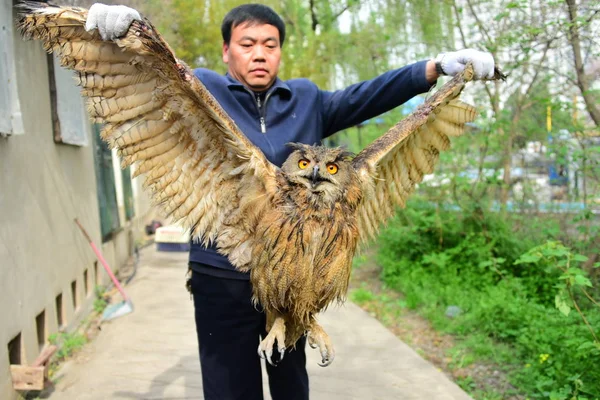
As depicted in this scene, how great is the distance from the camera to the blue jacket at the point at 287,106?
8.07ft

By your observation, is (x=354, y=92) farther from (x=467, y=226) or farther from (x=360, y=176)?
(x=467, y=226)

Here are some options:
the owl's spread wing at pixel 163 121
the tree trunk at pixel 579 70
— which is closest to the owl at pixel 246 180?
the owl's spread wing at pixel 163 121

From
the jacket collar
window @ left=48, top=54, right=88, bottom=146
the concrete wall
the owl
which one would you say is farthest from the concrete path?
the jacket collar

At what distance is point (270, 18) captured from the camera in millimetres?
2523

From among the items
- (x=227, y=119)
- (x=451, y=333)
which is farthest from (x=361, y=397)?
(x=227, y=119)

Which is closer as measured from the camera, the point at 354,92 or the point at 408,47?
the point at 354,92

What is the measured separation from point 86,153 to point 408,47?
478 cm

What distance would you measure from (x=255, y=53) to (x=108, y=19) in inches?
31.5

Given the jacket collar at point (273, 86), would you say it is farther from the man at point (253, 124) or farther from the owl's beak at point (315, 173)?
the owl's beak at point (315, 173)

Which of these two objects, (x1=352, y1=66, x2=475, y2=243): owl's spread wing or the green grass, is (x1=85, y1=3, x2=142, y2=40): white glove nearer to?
(x1=352, y1=66, x2=475, y2=243): owl's spread wing

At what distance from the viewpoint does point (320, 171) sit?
232cm

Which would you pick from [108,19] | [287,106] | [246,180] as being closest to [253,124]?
[287,106]

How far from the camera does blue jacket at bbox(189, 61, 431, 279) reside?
8.07ft

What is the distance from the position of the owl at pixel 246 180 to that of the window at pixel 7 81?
66.2 inches
